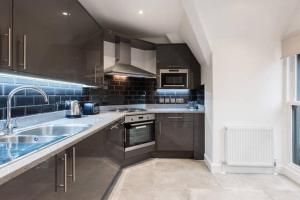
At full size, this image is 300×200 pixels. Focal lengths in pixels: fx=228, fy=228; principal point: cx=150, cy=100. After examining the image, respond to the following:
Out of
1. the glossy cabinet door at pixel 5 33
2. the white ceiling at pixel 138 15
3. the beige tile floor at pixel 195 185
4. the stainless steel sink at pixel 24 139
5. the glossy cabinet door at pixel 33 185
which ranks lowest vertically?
the beige tile floor at pixel 195 185

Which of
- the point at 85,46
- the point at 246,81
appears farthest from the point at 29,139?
the point at 246,81

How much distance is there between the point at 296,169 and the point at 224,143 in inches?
37.7

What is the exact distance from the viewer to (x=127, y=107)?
4512 mm

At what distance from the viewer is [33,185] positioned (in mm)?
1003

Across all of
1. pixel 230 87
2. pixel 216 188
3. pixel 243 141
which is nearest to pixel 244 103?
pixel 230 87

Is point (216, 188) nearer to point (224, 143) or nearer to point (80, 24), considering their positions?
point (224, 143)

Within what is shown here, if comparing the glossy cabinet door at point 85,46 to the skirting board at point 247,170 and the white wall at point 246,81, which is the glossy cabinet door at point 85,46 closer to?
the white wall at point 246,81

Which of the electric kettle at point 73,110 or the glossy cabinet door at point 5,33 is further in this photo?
the electric kettle at point 73,110

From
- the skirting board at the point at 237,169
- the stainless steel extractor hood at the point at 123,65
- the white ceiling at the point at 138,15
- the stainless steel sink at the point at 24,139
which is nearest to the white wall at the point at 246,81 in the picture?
the skirting board at the point at 237,169

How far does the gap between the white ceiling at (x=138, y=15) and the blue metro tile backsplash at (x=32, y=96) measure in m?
1.18

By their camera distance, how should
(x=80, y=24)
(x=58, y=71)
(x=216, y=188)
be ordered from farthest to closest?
1. (x=216, y=188)
2. (x=80, y=24)
3. (x=58, y=71)

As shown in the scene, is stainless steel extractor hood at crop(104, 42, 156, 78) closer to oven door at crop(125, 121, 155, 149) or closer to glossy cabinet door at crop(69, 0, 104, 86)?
glossy cabinet door at crop(69, 0, 104, 86)

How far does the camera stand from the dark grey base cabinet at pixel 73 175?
93 cm

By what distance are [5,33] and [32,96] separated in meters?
0.98
